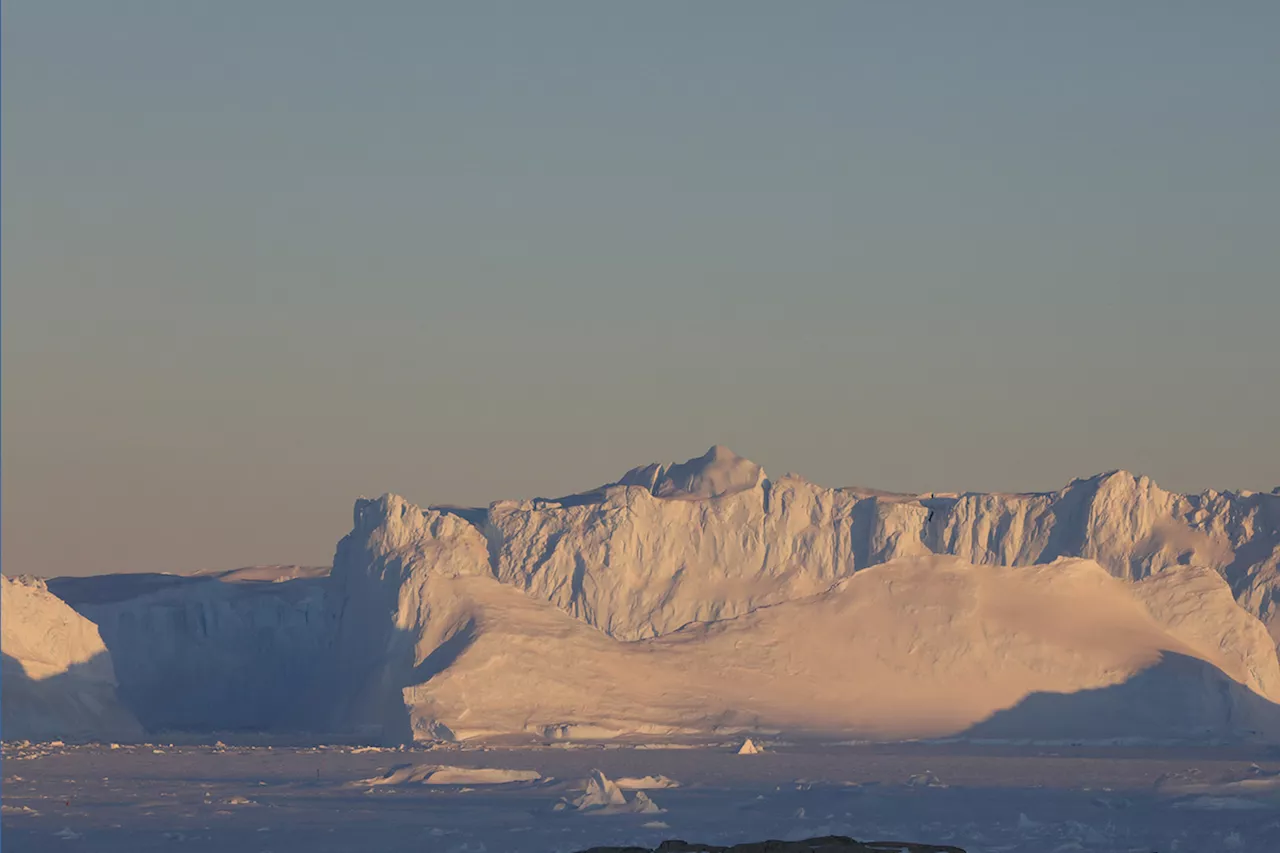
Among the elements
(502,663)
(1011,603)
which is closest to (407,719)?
Answer: (502,663)

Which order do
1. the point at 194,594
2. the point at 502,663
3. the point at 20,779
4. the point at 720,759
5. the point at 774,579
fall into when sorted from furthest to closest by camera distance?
the point at 774,579, the point at 194,594, the point at 502,663, the point at 720,759, the point at 20,779

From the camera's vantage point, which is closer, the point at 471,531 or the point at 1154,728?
the point at 1154,728

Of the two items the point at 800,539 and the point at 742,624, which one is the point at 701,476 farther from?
the point at 742,624

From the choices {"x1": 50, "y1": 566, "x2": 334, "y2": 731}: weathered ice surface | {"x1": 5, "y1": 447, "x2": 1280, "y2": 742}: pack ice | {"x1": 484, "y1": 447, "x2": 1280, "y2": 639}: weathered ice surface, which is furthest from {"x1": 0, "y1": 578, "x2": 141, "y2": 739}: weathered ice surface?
{"x1": 484, "y1": 447, "x2": 1280, "y2": 639}: weathered ice surface

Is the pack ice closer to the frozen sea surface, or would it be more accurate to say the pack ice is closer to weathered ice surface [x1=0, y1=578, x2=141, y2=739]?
weathered ice surface [x1=0, y1=578, x2=141, y2=739]

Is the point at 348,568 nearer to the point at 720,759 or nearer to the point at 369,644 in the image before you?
the point at 369,644

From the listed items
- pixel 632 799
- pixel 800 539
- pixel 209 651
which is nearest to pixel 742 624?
pixel 632 799
